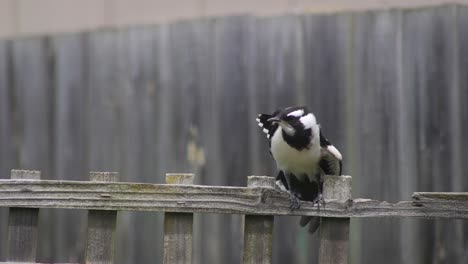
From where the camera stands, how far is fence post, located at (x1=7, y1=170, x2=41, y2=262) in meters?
3.74

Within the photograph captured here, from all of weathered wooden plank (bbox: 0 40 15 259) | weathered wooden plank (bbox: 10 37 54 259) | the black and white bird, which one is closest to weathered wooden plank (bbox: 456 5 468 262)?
the black and white bird

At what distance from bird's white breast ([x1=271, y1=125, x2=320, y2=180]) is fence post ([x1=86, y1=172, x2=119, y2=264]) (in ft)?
4.37

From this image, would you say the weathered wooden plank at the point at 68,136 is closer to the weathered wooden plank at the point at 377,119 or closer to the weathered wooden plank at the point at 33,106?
the weathered wooden plank at the point at 33,106

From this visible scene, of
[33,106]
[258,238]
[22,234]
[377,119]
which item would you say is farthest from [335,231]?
[33,106]

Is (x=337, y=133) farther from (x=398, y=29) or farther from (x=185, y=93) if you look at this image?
(x=185, y=93)

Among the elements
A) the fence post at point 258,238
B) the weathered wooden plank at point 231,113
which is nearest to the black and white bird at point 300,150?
the weathered wooden plank at point 231,113

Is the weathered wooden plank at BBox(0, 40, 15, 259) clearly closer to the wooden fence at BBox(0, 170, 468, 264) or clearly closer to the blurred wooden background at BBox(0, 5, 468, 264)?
the blurred wooden background at BBox(0, 5, 468, 264)

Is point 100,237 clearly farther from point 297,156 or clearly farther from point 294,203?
point 297,156

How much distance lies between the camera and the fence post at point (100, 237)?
363 centimetres

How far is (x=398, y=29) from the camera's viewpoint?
5176 mm

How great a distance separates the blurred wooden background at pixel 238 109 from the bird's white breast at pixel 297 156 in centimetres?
46

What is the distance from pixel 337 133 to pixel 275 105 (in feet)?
1.37

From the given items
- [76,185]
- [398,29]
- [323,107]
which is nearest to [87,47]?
[323,107]

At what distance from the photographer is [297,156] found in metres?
4.75
